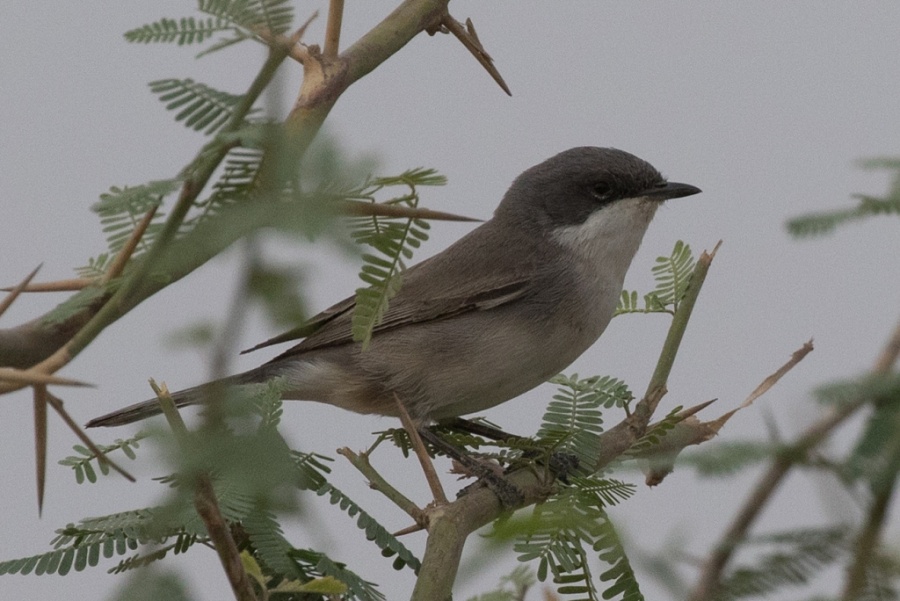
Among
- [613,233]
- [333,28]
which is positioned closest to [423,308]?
[613,233]

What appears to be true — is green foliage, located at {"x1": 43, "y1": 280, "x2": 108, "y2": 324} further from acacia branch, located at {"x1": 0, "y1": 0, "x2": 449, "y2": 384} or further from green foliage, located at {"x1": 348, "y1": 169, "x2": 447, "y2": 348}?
green foliage, located at {"x1": 348, "y1": 169, "x2": 447, "y2": 348}

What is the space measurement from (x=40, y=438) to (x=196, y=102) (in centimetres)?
→ 48

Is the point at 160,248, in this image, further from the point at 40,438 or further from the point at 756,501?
the point at 756,501

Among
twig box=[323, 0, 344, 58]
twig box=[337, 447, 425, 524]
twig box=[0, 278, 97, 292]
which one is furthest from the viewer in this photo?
twig box=[337, 447, 425, 524]

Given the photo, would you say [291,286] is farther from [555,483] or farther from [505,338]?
[505,338]

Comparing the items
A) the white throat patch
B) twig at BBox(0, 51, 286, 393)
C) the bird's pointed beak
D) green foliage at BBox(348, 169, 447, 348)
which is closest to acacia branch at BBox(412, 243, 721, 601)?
green foliage at BBox(348, 169, 447, 348)

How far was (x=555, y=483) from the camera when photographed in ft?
8.67

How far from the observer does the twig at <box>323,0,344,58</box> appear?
6.43 feet

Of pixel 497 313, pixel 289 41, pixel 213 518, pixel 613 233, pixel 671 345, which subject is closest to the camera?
pixel 289 41

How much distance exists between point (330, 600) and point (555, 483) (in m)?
0.95

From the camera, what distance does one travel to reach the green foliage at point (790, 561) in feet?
2.64

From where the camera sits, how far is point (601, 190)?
17.2ft

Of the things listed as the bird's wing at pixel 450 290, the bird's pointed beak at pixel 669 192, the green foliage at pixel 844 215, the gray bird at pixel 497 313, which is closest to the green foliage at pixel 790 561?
the green foliage at pixel 844 215

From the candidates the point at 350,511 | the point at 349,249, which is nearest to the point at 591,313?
the point at 350,511
